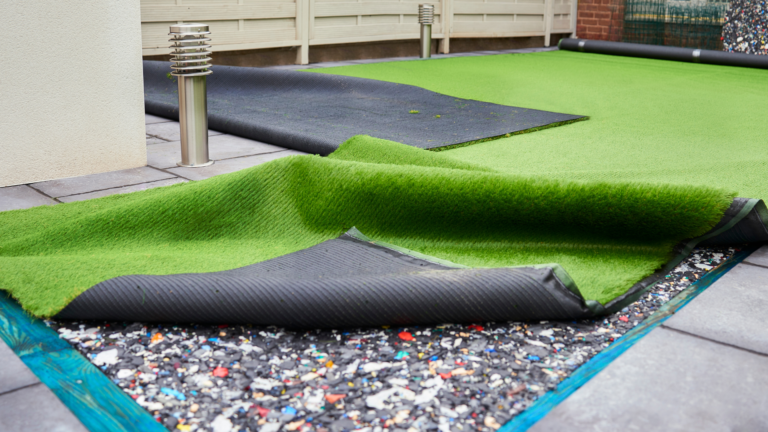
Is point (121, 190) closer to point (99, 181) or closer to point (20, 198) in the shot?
point (99, 181)

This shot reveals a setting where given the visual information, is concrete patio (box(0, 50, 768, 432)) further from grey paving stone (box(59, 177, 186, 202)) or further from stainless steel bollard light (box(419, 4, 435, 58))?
stainless steel bollard light (box(419, 4, 435, 58))

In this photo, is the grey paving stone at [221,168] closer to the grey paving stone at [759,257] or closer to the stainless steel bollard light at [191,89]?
the stainless steel bollard light at [191,89]

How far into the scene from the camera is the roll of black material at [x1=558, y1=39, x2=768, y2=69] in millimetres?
6254

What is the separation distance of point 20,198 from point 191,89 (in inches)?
27.2

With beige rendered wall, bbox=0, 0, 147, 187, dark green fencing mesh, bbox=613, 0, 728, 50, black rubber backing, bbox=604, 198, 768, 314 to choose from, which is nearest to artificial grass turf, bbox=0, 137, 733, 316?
black rubber backing, bbox=604, 198, 768, 314

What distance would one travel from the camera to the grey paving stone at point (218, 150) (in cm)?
232

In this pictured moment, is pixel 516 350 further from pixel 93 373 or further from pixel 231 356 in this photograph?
pixel 93 373

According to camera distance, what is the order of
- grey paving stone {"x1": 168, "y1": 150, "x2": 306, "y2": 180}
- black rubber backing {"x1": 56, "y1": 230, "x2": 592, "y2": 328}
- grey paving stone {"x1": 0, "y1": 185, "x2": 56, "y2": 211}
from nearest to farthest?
black rubber backing {"x1": 56, "y1": 230, "x2": 592, "y2": 328}
grey paving stone {"x1": 0, "y1": 185, "x2": 56, "y2": 211}
grey paving stone {"x1": 168, "y1": 150, "x2": 306, "y2": 180}

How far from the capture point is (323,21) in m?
5.94

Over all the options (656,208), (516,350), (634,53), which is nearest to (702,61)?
(634,53)

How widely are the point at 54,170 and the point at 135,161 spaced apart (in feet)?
0.85

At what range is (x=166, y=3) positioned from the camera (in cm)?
479

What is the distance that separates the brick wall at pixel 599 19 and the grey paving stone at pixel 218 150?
698 cm

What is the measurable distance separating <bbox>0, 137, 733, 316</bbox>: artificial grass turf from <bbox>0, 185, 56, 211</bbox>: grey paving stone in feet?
0.75
